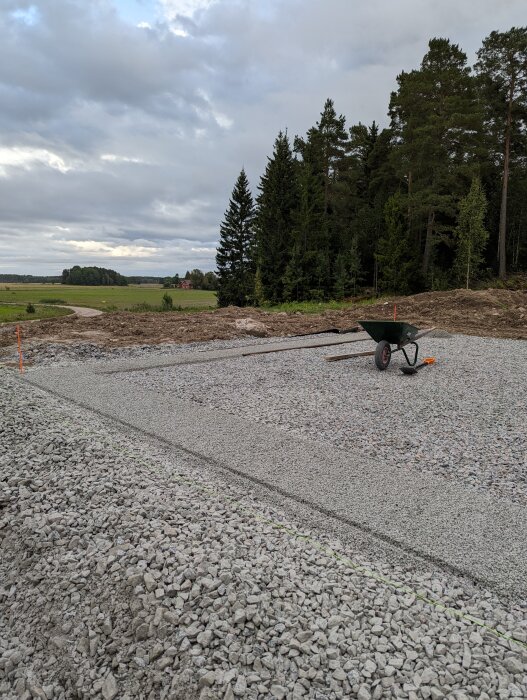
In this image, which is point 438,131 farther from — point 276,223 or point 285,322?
point 285,322

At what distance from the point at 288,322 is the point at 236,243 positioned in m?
26.2

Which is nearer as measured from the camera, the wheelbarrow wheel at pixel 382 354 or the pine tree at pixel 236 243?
the wheelbarrow wheel at pixel 382 354

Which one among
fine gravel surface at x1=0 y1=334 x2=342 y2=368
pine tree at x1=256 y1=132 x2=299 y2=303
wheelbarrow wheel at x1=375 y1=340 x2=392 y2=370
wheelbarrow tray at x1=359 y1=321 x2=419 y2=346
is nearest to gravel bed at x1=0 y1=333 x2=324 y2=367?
fine gravel surface at x1=0 y1=334 x2=342 y2=368

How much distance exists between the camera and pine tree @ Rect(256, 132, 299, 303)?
122 feet

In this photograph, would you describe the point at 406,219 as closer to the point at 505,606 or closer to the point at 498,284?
the point at 498,284

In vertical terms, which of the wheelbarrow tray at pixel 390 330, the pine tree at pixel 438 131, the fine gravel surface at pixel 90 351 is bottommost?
the fine gravel surface at pixel 90 351

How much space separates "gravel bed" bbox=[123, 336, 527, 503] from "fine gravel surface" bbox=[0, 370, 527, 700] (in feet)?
6.46

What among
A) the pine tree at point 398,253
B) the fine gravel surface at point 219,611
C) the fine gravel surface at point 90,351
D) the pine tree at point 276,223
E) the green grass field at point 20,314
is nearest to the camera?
the fine gravel surface at point 219,611

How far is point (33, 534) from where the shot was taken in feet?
12.1

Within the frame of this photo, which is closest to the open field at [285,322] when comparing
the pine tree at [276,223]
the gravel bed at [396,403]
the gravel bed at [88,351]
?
the gravel bed at [88,351]

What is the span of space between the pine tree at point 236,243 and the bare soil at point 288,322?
20.4 m

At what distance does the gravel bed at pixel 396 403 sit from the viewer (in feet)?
16.6

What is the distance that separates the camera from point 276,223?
124ft

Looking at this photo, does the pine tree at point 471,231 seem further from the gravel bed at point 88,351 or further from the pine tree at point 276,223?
the gravel bed at point 88,351
